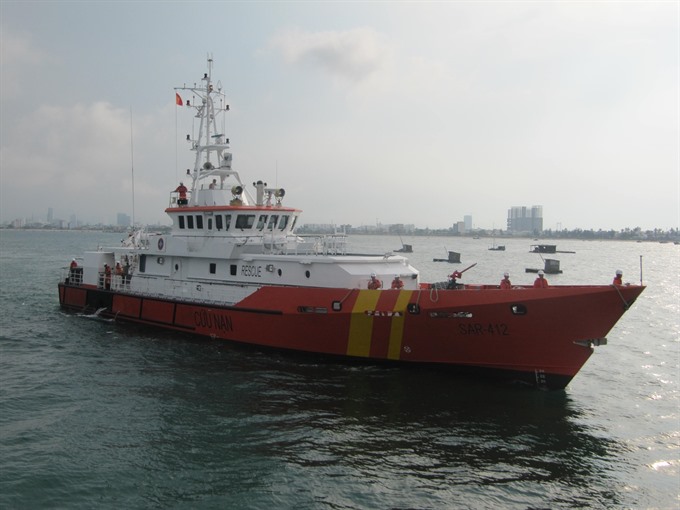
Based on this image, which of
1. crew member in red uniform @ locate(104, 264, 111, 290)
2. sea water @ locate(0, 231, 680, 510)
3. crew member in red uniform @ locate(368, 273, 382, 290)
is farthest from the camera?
crew member in red uniform @ locate(104, 264, 111, 290)

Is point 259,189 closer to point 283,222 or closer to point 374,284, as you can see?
point 283,222

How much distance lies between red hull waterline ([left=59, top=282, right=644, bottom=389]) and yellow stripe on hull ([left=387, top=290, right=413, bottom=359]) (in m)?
0.03

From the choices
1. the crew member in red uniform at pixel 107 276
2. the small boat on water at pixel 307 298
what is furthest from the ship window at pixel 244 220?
the crew member in red uniform at pixel 107 276

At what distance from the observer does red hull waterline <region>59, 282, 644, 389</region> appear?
12.5 m

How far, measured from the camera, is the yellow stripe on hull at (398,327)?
45.3 ft

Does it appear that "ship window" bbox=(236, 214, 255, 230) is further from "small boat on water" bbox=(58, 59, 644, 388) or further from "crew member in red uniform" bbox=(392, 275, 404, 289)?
Result: "crew member in red uniform" bbox=(392, 275, 404, 289)

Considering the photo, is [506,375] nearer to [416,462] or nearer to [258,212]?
[416,462]

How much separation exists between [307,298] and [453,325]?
4099 mm

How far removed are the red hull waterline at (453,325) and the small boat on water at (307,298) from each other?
27mm

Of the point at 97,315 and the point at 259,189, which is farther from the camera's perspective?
the point at 97,315

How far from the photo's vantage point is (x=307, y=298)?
15.2m

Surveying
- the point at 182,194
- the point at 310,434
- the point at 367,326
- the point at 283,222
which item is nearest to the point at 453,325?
the point at 367,326

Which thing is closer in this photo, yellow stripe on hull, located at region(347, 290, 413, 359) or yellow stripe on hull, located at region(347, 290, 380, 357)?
yellow stripe on hull, located at region(347, 290, 413, 359)

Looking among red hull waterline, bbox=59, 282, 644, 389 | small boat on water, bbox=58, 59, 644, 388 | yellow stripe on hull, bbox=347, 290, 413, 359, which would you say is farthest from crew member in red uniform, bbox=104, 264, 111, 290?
yellow stripe on hull, bbox=347, 290, 413, 359
